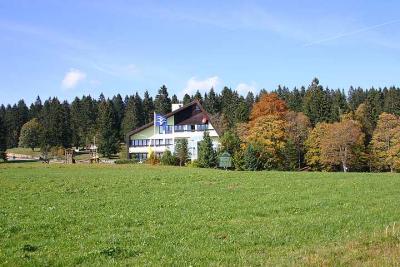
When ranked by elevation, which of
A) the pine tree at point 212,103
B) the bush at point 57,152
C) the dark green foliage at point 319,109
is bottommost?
the bush at point 57,152

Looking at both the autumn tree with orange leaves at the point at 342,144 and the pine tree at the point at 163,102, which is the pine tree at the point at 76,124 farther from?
the autumn tree with orange leaves at the point at 342,144

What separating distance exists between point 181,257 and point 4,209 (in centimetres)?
1129

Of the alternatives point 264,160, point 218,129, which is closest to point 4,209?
point 264,160

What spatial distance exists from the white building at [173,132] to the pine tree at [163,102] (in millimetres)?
38939

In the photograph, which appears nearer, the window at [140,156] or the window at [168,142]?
the window at [168,142]

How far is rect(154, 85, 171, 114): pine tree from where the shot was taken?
144875 millimetres

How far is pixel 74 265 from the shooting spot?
10375mm

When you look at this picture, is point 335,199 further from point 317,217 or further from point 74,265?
point 74,265

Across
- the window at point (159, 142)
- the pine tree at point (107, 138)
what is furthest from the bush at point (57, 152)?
the window at point (159, 142)

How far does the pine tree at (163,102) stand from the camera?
14488 centimetres

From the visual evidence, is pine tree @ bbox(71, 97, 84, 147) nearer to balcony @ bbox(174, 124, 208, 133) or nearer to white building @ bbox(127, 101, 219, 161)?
white building @ bbox(127, 101, 219, 161)

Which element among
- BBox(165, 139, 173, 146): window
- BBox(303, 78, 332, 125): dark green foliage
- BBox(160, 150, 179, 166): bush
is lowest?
BBox(160, 150, 179, 166): bush

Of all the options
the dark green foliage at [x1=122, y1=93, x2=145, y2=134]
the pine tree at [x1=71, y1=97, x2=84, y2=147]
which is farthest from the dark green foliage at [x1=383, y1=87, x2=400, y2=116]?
the pine tree at [x1=71, y1=97, x2=84, y2=147]

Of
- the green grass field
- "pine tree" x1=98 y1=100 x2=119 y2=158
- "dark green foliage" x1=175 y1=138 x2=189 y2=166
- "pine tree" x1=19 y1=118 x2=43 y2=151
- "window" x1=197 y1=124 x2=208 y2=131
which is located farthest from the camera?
"pine tree" x1=19 y1=118 x2=43 y2=151
